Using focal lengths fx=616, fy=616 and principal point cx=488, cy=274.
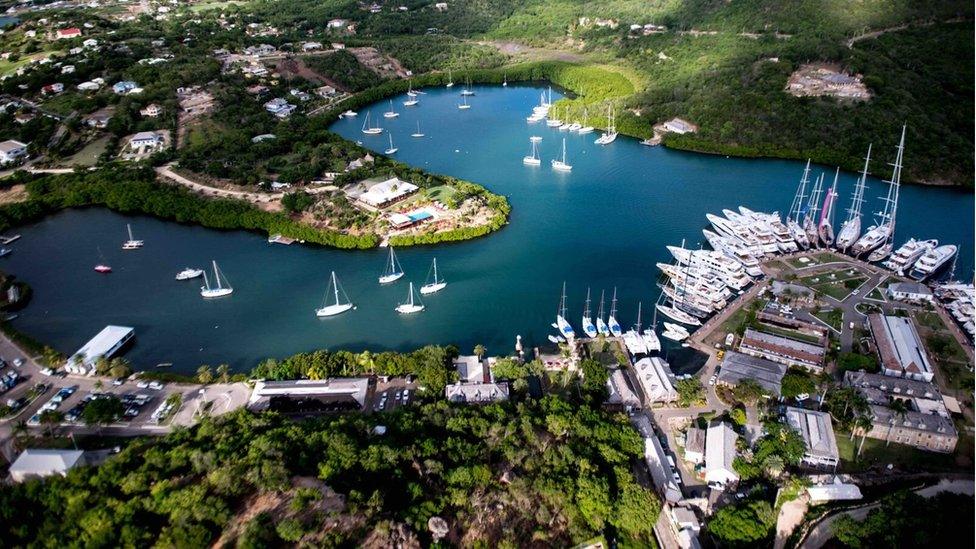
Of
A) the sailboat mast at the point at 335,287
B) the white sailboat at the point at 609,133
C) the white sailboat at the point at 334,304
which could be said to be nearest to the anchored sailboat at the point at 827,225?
the white sailboat at the point at 609,133

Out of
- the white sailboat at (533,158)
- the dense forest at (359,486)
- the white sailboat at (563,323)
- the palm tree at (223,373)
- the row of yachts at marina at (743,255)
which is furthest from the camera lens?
the white sailboat at (533,158)

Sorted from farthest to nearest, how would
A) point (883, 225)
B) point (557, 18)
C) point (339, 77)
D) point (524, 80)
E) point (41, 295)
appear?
1. point (557, 18)
2. point (524, 80)
3. point (339, 77)
4. point (883, 225)
5. point (41, 295)

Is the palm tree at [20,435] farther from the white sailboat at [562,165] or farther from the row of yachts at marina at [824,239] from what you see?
the white sailboat at [562,165]

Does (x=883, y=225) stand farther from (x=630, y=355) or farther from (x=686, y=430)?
(x=686, y=430)

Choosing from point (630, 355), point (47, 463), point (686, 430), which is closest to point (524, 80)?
point (630, 355)

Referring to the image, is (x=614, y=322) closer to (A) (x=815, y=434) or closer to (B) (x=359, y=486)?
(A) (x=815, y=434)

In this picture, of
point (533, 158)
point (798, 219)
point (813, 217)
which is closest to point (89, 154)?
point (533, 158)
